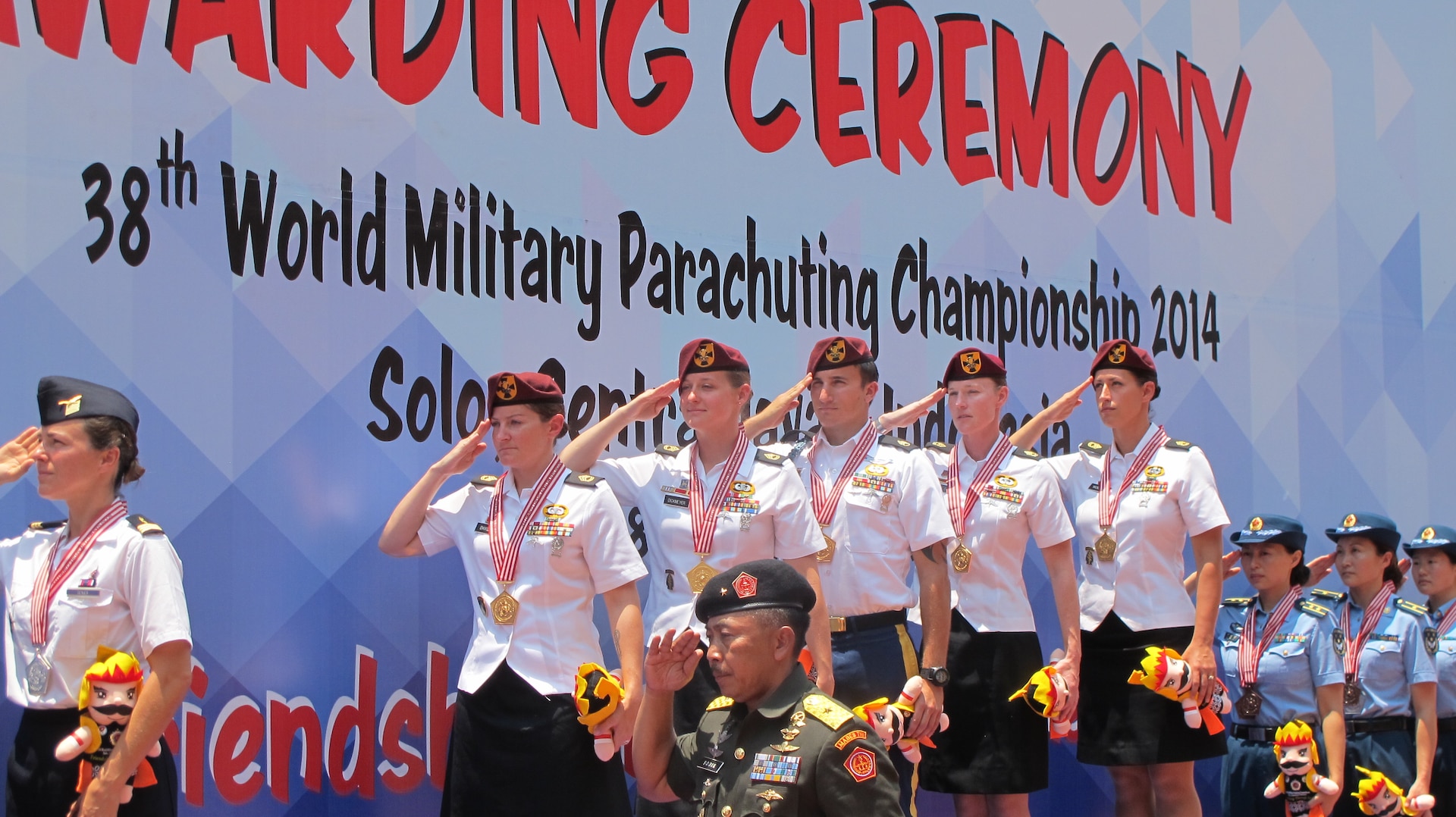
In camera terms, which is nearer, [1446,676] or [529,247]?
[529,247]

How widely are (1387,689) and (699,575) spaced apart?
3.26 metres

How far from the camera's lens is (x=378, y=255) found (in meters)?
4.76

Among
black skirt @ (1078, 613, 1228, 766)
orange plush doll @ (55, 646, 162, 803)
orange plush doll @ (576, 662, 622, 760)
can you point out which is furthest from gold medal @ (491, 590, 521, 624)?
black skirt @ (1078, 613, 1228, 766)

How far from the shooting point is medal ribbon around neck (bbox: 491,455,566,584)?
4.21 meters

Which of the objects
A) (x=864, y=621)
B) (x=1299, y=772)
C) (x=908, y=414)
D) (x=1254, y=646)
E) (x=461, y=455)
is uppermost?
(x=908, y=414)

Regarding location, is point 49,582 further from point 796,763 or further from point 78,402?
point 796,763

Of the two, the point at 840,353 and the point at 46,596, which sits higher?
the point at 840,353

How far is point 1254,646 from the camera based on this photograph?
5.91 meters

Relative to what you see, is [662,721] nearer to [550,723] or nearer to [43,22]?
[550,723]

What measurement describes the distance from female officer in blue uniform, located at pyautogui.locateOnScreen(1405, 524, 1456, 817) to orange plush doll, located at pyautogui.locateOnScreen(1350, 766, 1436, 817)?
395 mm

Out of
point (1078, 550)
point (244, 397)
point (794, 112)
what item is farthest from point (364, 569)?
point (1078, 550)

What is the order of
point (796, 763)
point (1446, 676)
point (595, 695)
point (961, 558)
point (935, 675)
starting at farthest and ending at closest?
point (1446, 676)
point (961, 558)
point (935, 675)
point (595, 695)
point (796, 763)

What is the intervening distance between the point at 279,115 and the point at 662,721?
2438mm

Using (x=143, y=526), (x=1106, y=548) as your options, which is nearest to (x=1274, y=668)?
(x=1106, y=548)
